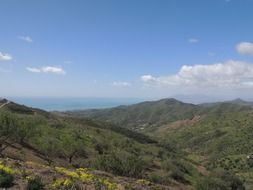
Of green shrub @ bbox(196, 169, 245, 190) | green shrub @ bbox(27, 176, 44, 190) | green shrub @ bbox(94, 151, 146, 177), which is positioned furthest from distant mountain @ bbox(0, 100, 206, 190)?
green shrub @ bbox(196, 169, 245, 190)

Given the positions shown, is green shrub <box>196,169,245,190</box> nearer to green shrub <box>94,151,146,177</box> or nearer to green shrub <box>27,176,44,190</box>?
green shrub <box>94,151,146,177</box>

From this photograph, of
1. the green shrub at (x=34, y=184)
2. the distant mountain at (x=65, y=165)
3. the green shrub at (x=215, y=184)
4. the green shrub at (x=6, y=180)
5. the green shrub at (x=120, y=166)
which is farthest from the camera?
the green shrub at (x=215, y=184)

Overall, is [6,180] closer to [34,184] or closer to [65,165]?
[34,184]

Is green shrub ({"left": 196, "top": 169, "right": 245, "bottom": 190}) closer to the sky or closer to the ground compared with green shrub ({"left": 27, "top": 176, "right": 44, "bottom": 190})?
closer to the ground

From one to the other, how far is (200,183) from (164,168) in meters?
13.4

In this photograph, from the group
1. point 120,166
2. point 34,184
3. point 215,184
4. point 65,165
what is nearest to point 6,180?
point 34,184

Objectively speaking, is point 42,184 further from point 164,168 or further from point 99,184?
point 164,168

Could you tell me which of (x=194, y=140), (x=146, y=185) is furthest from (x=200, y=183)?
(x=194, y=140)

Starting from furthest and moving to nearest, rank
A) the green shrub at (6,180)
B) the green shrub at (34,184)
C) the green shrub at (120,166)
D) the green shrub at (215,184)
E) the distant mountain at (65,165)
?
the green shrub at (215,184) → the green shrub at (120,166) → the distant mountain at (65,165) → the green shrub at (6,180) → the green shrub at (34,184)

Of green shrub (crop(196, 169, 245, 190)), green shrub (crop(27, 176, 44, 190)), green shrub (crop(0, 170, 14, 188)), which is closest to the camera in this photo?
green shrub (crop(27, 176, 44, 190))

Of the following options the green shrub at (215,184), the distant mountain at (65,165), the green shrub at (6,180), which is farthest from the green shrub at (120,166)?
the green shrub at (6,180)

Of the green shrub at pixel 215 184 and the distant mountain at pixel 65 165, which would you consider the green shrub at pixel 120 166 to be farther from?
the green shrub at pixel 215 184

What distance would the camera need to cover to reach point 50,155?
43781 millimetres

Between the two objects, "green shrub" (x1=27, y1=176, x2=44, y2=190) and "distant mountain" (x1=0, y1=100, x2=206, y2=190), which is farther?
"distant mountain" (x1=0, y1=100, x2=206, y2=190)
